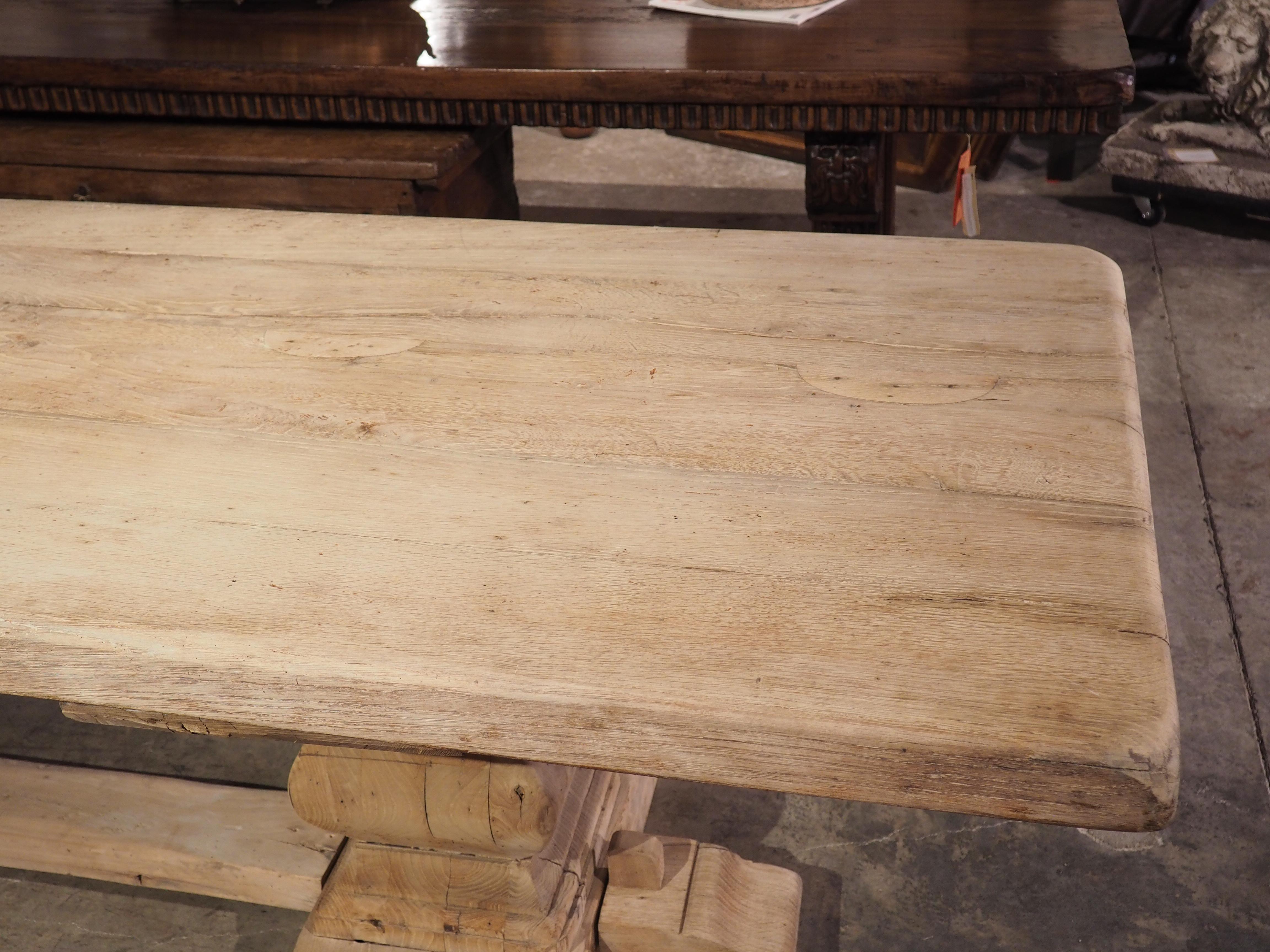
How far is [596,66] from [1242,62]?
1947 millimetres

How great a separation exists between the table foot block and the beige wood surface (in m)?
0.50

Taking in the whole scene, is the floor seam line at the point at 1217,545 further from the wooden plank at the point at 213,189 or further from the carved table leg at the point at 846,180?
the wooden plank at the point at 213,189

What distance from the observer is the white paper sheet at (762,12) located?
85.4 inches

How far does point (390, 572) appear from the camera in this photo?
2.79 ft

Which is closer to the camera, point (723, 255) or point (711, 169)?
point (723, 255)

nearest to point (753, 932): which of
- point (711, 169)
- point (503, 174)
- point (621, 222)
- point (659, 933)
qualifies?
point (659, 933)

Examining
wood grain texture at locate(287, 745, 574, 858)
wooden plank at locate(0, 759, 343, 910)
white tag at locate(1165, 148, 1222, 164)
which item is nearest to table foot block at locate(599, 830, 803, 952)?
wood grain texture at locate(287, 745, 574, 858)

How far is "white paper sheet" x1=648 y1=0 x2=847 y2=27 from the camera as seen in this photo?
2.17m

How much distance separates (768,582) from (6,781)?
1135 millimetres

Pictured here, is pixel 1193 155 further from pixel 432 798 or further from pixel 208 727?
pixel 208 727

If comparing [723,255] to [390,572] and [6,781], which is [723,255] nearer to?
[390,572]

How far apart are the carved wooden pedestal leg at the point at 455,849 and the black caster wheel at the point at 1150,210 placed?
250 cm

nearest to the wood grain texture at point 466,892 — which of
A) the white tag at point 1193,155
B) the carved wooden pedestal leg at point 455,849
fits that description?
the carved wooden pedestal leg at point 455,849

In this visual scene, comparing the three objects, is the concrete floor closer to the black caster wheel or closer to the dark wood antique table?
the black caster wheel
